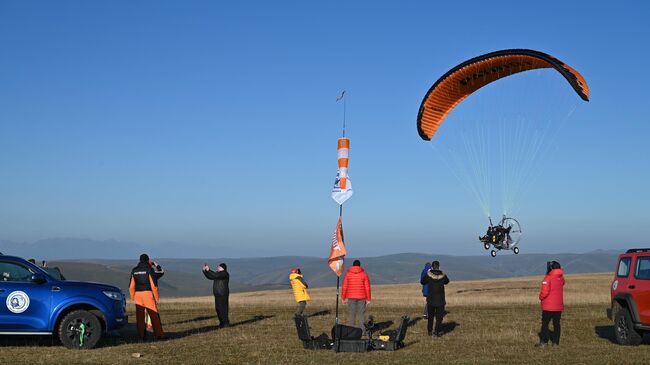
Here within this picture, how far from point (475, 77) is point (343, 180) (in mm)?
10246

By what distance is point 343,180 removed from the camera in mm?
16047

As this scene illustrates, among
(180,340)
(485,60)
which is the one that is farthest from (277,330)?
(485,60)

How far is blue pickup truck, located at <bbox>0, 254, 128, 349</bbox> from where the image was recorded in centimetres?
1509

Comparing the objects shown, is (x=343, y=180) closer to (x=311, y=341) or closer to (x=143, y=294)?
(x=311, y=341)

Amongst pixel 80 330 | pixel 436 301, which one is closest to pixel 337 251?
pixel 436 301

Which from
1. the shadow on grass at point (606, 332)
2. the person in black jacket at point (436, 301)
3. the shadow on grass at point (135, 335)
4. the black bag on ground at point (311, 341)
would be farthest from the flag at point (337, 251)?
the shadow on grass at point (606, 332)

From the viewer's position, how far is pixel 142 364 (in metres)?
13.6

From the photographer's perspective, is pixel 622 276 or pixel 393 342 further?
pixel 622 276

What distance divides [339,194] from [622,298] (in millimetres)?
6729

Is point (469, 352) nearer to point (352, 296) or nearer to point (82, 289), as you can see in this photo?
point (352, 296)

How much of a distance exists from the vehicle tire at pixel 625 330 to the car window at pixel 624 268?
84cm

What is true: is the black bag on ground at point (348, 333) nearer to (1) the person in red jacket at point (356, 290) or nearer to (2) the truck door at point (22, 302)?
(1) the person in red jacket at point (356, 290)

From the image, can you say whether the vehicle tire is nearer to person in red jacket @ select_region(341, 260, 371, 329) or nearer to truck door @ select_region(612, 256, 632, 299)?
truck door @ select_region(612, 256, 632, 299)

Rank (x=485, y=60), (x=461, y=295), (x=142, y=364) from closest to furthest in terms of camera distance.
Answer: (x=142, y=364) → (x=485, y=60) → (x=461, y=295)
